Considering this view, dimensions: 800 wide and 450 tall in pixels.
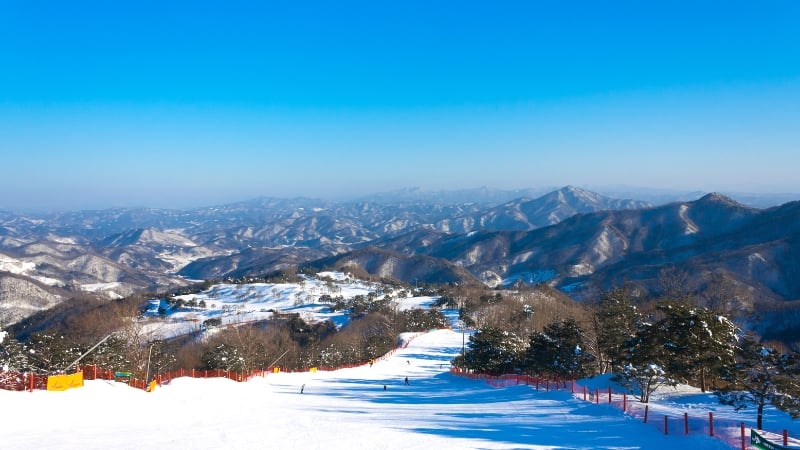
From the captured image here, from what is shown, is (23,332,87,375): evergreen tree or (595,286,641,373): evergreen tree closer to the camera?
(595,286,641,373): evergreen tree

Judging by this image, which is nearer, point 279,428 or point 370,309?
point 279,428

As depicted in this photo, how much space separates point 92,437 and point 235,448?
4658 millimetres

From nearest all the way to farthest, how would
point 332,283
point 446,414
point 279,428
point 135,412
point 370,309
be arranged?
point 279,428 → point 135,412 → point 446,414 → point 370,309 → point 332,283

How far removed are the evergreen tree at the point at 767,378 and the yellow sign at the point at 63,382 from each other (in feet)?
85.9

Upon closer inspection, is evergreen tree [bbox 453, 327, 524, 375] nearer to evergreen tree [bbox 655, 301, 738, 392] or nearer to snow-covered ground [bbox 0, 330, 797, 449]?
snow-covered ground [bbox 0, 330, 797, 449]

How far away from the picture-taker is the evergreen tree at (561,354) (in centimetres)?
3347

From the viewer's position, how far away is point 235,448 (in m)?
15.4

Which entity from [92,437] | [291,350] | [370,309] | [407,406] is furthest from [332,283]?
[92,437]

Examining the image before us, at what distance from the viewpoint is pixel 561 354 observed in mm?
33938

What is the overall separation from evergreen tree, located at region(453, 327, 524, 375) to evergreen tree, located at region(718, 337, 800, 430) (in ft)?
81.9

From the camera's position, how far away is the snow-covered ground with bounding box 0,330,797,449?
16.1 m

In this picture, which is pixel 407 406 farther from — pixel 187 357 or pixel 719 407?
pixel 187 357

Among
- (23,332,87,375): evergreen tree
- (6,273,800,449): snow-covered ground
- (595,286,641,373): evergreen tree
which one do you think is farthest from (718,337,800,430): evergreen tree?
(23,332,87,375): evergreen tree

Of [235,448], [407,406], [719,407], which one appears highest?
[235,448]
